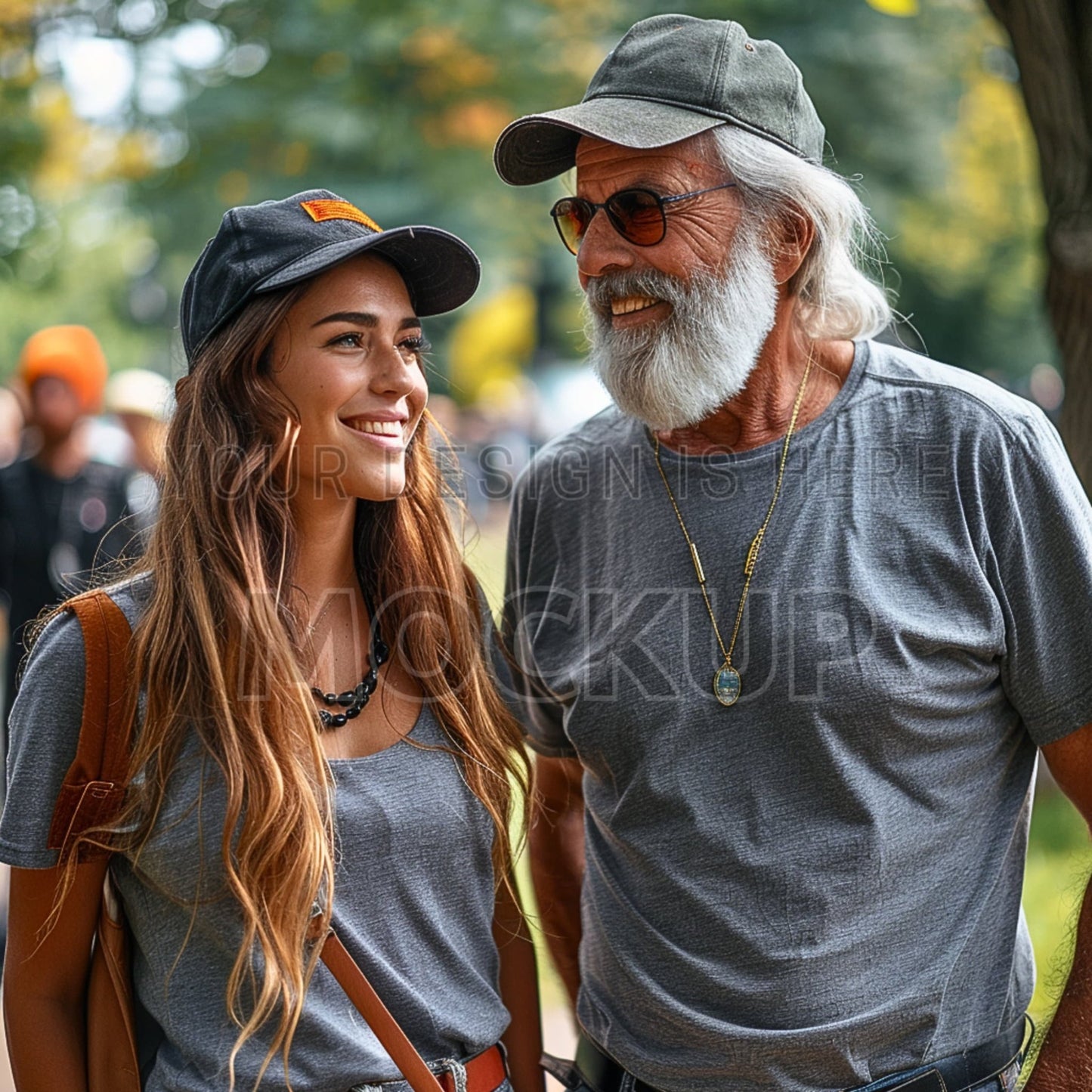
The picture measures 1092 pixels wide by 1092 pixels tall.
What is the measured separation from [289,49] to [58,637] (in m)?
11.0

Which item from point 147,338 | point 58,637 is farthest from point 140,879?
point 147,338

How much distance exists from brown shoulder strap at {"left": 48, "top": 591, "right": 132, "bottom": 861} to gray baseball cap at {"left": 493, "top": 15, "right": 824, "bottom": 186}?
1284 millimetres

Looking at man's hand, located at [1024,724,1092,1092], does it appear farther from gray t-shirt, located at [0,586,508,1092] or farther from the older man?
gray t-shirt, located at [0,586,508,1092]

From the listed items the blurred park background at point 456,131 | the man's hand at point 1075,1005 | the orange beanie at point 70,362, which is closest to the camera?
the man's hand at point 1075,1005

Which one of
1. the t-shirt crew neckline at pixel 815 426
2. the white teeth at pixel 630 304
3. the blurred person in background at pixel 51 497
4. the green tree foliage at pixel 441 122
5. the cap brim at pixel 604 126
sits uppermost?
the cap brim at pixel 604 126

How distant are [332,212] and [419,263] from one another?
0.64 ft

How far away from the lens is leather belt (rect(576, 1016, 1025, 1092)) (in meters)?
2.34

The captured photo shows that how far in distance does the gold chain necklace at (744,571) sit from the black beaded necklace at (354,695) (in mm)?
622

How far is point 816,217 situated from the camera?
8.74ft

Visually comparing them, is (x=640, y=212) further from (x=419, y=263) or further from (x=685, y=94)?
(x=419, y=263)

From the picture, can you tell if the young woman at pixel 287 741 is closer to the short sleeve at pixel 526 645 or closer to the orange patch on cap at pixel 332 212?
the orange patch on cap at pixel 332 212

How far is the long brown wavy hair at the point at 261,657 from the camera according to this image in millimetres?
2150

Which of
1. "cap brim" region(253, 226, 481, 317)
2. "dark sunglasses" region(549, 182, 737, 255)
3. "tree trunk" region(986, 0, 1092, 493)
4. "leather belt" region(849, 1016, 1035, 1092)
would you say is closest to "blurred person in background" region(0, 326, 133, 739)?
"cap brim" region(253, 226, 481, 317)

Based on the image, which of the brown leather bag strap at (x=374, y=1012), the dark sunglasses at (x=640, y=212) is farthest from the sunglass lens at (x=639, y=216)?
the brown leather bag strap at (x=374, y=1012)
